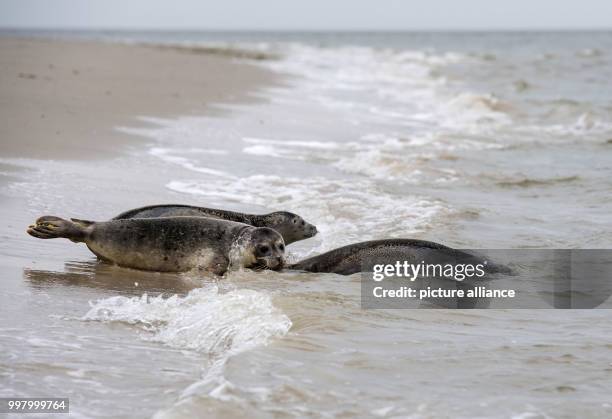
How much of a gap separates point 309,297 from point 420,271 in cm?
93

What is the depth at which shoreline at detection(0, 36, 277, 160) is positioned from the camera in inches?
407

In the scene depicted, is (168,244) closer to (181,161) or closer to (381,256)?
(381,256)

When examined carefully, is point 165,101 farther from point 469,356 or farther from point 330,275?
point 469,356

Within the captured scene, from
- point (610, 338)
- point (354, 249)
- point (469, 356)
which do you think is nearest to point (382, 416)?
point (469, 356)

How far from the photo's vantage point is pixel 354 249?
239 inches

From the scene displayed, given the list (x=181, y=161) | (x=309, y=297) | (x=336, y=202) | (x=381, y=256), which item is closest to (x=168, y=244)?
(x=309, y=297)

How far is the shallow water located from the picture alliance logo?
0.67 feet

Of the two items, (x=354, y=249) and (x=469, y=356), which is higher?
(x=354, y=249)

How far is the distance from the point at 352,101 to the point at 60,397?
16.9m

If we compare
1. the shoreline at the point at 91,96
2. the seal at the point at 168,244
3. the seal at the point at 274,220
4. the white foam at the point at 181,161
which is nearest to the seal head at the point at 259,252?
the seal at the point at 168,244

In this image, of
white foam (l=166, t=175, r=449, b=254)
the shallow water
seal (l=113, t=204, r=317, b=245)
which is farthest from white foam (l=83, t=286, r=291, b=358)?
white foam (l=166, t=175, r=449, b=254)

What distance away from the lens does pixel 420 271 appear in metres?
5.86

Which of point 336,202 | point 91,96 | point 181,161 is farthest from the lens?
point 91,96

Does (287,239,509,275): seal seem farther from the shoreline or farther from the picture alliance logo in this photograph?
the shoreline
